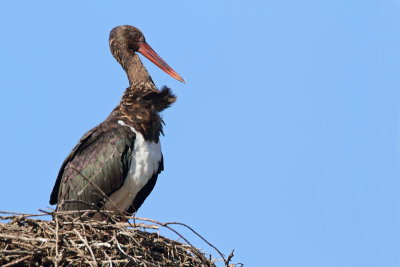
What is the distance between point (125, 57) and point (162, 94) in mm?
1177

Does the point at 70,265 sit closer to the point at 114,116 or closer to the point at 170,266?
the point at 170,266

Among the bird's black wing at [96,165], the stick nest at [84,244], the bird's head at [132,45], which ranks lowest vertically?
the stick nest at [84,244]

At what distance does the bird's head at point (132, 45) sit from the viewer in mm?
12609

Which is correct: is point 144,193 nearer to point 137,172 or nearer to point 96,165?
point 137,172

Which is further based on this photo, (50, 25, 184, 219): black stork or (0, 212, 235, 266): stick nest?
(50, 25, 184, 219): black stork

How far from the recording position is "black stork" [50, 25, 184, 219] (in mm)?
10727

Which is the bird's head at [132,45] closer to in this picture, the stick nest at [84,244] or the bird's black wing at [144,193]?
the bird's black wing at [144,193]

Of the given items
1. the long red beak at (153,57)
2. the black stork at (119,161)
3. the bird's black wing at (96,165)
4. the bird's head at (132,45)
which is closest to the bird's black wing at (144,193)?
the black stork at (119,161)

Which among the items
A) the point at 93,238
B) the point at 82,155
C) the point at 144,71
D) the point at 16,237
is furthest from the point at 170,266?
the point at 144,71

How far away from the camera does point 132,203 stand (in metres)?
11.0

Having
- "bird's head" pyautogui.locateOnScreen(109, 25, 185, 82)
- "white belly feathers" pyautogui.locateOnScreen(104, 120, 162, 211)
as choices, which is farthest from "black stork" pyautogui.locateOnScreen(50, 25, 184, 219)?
"bird's head" pyautogui.locateOnScreen(109, 25, 185, 82)

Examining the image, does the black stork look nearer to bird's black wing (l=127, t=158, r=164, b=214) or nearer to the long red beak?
bird's black wing (l=127, t=158, r=164, b=214)

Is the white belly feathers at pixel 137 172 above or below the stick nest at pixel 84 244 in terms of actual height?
above

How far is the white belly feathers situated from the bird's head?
1808 mm
